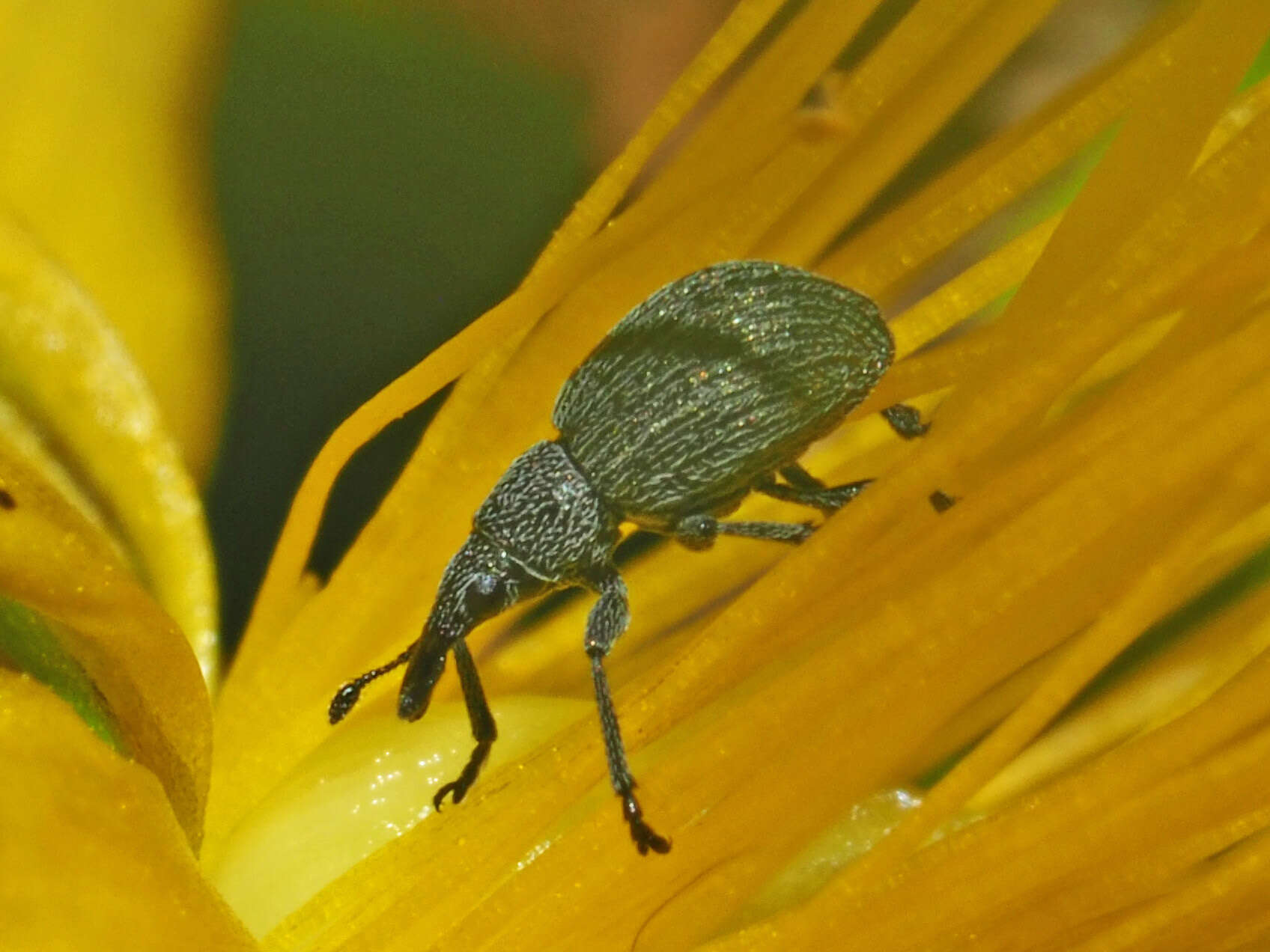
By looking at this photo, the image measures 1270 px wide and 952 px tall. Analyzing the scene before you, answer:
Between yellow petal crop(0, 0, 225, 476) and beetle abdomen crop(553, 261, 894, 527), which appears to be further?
yellow petal crop(0, 0, 225, 476)

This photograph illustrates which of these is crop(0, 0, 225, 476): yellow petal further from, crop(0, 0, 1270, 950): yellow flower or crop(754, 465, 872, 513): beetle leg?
crop(754, 465, 872, 513): beetle leg

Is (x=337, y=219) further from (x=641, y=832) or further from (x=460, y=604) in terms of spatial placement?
(x=641, y=832)

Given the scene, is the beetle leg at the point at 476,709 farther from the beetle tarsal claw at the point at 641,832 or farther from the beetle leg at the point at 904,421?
the beetle leg at the point at 904,421

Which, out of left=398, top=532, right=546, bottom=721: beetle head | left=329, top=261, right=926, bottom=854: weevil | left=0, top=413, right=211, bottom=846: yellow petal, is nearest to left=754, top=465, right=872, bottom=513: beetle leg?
left=329, top=261, right=926, bottom=854: weevil

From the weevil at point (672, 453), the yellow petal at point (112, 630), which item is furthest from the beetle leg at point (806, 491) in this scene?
the yellow petal at point (112, 630)

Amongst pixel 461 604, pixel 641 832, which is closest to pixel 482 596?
pixel 461 604

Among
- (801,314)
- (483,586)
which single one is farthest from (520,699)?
(801,314)

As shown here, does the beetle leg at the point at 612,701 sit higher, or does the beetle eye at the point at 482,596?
the beetle leg at the point at 612,701
